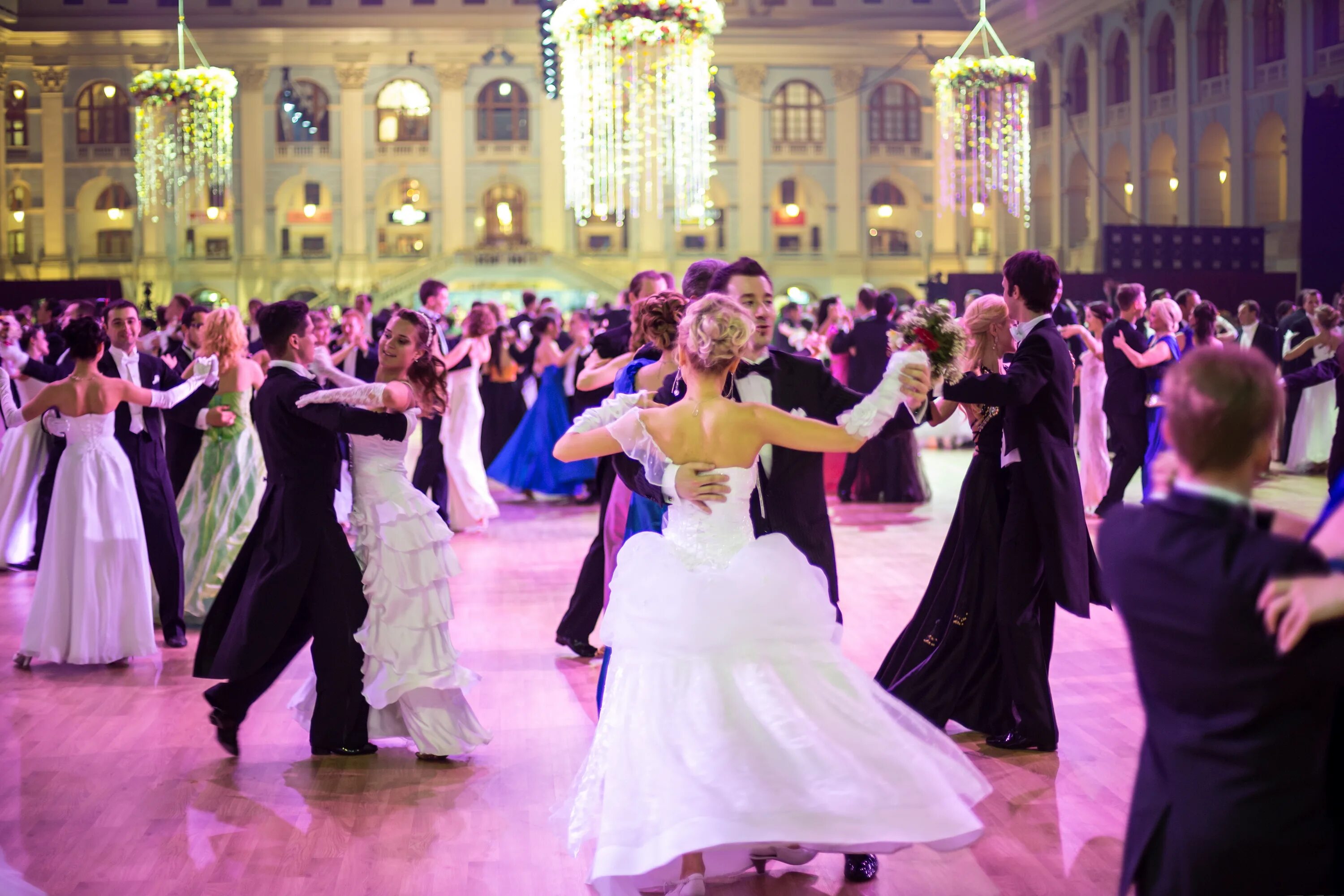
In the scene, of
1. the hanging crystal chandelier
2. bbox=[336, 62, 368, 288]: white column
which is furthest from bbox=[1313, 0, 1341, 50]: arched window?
bbox=[336, 62, 368, 288]: white column

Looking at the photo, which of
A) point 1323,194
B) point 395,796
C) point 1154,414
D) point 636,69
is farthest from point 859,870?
point 1323,194

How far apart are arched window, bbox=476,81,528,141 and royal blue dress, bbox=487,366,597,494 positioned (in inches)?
1134

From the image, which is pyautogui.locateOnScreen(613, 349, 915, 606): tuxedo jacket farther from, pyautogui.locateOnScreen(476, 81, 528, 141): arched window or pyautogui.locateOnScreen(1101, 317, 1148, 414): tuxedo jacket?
pyautogui.locateOnScreen(476, 81, 528, 141): arched window

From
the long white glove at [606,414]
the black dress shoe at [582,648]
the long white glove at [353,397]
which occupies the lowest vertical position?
the black dress shoe at [582,648]

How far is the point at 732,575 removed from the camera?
312 centimetres

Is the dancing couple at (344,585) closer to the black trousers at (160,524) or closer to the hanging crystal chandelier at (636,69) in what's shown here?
the black trousers at (160,524)

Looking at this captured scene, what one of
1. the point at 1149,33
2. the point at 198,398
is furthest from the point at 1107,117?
the point at 198,398

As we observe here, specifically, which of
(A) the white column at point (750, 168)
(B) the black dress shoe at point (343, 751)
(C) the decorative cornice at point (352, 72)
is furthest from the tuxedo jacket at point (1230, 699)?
(C) the decorative cornice at point (352, 72)

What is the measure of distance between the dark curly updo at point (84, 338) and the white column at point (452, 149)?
32.7 metres

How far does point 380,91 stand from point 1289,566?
39.0 m

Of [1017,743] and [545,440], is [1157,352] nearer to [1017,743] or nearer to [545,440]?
[545,440]

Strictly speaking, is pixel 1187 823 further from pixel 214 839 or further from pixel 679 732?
pixel 214 839

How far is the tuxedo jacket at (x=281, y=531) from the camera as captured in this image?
436 cm

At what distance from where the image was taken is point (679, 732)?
9.62ft
